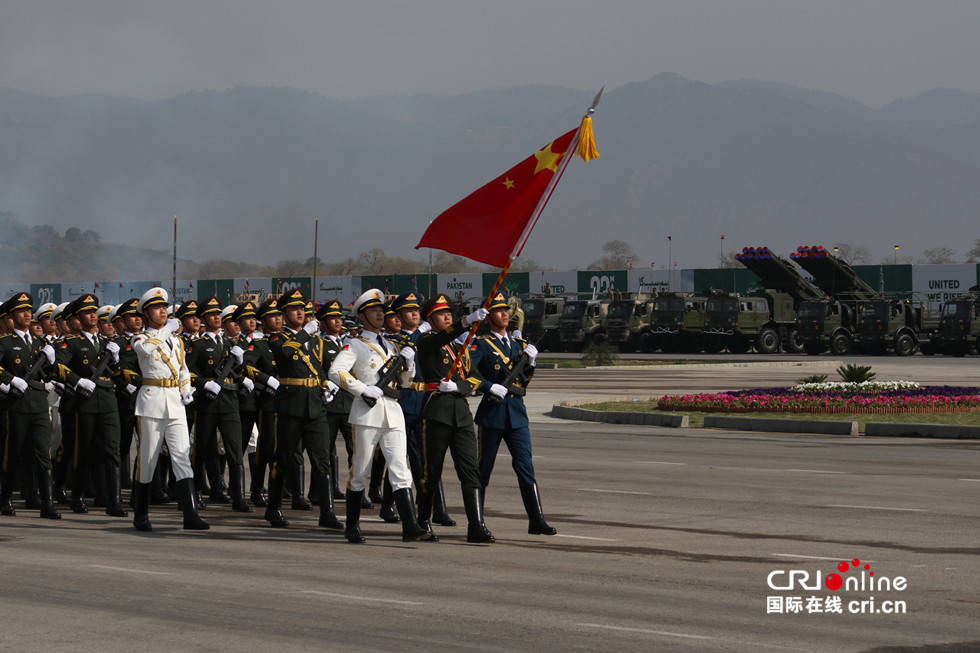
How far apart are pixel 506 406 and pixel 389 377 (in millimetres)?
894

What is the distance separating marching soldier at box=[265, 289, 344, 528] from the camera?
1142 centimetres

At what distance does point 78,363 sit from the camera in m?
12.9

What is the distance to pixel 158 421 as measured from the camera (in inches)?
452

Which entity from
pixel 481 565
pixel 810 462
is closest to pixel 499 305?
pixel 481 565

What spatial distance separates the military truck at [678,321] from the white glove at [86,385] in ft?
141

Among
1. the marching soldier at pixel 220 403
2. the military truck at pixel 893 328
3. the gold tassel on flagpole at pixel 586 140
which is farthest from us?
the military truck at pixel 893 328

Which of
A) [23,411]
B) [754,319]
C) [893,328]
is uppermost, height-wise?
[754,319]

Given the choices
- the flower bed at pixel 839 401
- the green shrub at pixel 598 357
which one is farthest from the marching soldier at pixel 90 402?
the green shrub at pixel 598 357

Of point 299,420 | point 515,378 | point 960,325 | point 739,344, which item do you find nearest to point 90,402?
point 299,420

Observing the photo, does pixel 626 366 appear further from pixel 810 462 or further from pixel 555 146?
pixel 555 146

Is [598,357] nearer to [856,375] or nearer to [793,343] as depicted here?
[793,343]

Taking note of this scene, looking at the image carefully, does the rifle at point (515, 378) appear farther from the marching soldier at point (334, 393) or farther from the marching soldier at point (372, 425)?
the marching soldier at point (334, 393)

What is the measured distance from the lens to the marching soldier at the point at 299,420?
1142 cm

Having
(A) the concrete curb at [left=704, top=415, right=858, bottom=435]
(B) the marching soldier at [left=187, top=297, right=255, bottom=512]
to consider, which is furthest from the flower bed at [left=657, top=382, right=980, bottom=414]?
(B) the marching soldier at [left=187, top=297, right=255, bottom=512]
